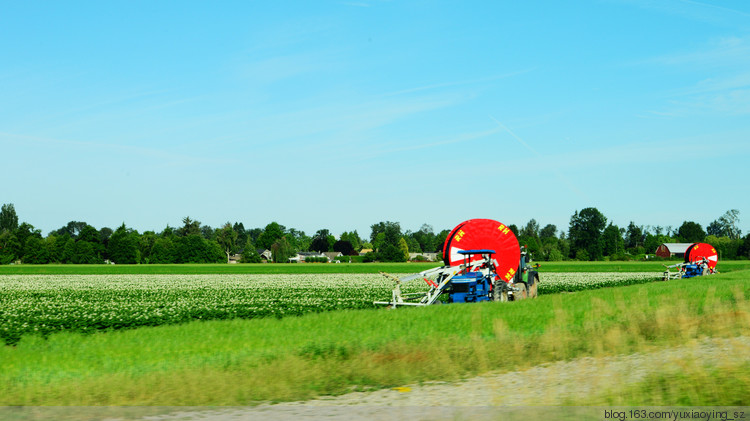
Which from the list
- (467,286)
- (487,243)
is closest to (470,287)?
(467,286)

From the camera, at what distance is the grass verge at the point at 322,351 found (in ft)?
30.9

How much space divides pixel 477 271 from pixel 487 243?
3.76 m

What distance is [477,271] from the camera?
2509 centimetres

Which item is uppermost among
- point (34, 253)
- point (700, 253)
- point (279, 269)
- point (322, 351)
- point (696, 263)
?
point (34, 253)

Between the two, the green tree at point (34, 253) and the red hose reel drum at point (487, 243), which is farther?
the green tree at point (34, 253)

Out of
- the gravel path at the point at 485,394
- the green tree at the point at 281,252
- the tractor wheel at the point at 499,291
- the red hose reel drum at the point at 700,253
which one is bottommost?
the gravel path at the point at 485,394

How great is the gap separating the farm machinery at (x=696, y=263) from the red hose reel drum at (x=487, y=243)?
85.4ft

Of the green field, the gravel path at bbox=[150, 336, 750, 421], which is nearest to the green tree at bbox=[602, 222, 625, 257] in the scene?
the green field

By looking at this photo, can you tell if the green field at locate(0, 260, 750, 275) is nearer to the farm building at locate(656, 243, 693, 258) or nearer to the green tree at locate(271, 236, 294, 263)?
the green tree at locate(271, 236, 294, 263)

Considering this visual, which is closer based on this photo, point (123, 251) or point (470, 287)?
point (470, 287)

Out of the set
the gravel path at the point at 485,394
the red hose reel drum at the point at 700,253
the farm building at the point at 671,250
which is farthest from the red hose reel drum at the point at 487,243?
the farm building at the point at 671,250

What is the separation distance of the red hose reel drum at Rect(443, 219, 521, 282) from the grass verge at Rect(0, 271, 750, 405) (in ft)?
31.3

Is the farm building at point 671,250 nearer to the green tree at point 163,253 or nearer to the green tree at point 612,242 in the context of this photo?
the green tree at point 612,242

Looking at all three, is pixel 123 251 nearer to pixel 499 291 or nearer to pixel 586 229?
pixel 586 229
